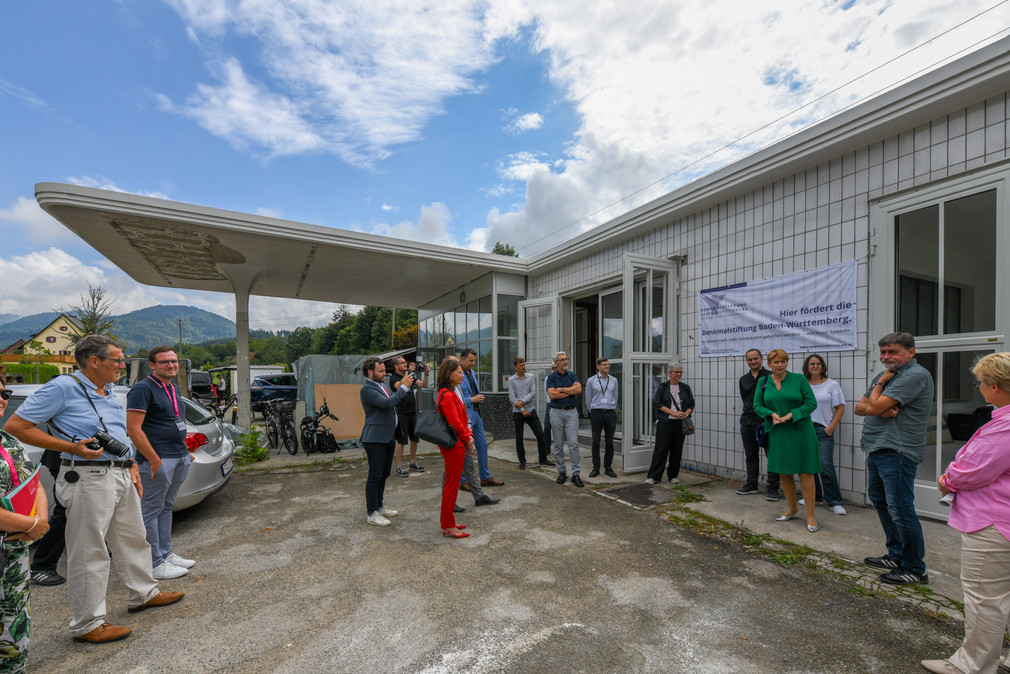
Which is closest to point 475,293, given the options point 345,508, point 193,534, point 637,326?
point 637,326

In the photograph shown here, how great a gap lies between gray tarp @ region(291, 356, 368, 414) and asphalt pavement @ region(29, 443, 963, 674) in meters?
5.02

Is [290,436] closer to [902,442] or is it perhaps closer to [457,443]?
[457,443]

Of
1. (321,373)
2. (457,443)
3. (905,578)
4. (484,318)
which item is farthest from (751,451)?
(321,373)

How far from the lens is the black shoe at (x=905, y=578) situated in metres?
3.29

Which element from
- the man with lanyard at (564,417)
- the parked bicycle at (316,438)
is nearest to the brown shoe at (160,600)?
the man with lanyard at (564,417)

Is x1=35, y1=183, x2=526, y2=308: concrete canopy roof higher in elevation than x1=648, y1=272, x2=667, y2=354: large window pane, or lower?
higher

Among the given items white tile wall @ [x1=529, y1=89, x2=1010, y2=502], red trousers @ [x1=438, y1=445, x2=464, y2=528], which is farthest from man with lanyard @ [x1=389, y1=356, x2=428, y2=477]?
white tile wall @ [x1=529, y1=89, x2=1010, y2=502]

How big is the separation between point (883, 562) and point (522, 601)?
2.73m

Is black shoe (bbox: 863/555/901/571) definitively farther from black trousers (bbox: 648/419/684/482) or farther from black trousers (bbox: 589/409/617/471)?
black trousers (bbox: 589/409/617/471)

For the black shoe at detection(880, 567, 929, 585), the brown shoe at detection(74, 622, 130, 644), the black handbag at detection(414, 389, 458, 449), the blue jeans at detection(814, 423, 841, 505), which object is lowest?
the brown shoe at detection(74, 622, 130, 644)

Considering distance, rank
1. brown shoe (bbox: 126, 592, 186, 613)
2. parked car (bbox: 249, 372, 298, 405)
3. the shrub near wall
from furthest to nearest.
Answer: the shrub near wall → parked car (bbox: 249, 372, 298, 405) → brown shoe (bbox: 126, 592, 186, 613)

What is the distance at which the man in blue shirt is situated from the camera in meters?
3.31

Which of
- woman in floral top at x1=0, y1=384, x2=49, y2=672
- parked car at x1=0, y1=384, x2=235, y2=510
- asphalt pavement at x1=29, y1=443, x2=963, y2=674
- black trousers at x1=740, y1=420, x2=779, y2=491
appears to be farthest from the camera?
black trousers at x1=740, y1=420, x2=779, y2=491

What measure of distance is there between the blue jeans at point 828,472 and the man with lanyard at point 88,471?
5.96 m
